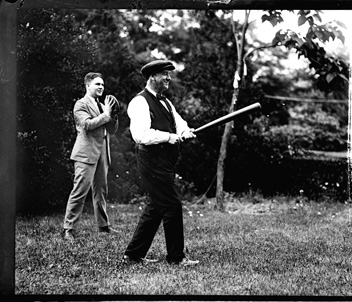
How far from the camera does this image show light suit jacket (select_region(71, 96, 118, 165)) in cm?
625

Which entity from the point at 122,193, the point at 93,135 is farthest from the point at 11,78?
the point at 122,193

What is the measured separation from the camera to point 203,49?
35.8 feet

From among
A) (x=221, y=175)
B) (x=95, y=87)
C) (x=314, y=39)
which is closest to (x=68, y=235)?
(x=95, y=87)

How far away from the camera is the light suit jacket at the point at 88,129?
625 centimetres

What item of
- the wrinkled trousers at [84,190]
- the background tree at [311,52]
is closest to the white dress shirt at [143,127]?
the wrinkled trousers at [84,190]

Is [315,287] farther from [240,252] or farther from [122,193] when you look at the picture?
[122,193]

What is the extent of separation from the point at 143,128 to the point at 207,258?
1.32 meters

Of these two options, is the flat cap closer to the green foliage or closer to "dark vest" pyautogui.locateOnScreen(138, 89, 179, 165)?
"dark vest" pyautogui.locateOnScreen(138, 89, 179, 165)

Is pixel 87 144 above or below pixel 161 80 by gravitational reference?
below

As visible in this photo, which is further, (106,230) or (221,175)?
(221,175)

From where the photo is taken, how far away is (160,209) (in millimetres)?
→ 5145

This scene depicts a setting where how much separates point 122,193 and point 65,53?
245cm

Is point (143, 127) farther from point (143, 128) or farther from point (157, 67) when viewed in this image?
point (157, 67)

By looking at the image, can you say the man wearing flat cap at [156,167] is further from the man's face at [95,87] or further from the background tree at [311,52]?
the background tree at [311,52]
